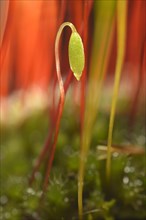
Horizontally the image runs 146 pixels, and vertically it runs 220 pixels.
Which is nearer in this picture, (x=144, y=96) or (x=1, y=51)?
(x=1, y=51)

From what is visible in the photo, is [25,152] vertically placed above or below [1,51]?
below

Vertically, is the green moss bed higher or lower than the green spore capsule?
lower

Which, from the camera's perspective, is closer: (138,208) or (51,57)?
(138,208)

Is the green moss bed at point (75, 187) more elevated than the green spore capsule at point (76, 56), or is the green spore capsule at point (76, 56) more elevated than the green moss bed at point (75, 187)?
the green spore capsule at point (76, 56)

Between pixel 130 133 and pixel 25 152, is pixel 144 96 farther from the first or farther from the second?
pixel 25 152

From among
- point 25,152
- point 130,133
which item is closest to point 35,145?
point 25,152

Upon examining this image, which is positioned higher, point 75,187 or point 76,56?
point 76,56

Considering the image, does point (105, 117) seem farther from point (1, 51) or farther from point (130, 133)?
point (1, 51)

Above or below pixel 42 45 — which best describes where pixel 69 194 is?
below

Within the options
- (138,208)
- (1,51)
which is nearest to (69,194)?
(138,208)
